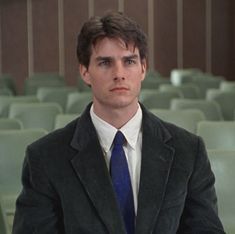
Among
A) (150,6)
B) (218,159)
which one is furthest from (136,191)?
(150,6)

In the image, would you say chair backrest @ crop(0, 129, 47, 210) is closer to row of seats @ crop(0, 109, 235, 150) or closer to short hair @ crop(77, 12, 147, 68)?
row of seats @ crop(0, 109, 235, 150)

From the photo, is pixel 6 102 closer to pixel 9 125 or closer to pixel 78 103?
pixel 78 103

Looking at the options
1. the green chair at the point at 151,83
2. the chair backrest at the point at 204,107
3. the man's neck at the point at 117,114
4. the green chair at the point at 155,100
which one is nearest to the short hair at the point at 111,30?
the man's neck at the point at 117,114

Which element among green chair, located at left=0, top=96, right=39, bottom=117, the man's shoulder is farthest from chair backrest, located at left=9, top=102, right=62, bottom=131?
the man's shoulder

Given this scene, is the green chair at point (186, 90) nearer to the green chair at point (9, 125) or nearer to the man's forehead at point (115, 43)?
the green chair at point (9, 125)

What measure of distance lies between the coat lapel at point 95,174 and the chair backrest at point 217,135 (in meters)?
2.35

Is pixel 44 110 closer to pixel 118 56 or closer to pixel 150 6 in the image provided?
pixel 118 56

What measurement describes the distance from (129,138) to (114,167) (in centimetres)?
10

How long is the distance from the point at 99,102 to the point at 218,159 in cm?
A: 145

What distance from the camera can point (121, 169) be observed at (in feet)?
7.60

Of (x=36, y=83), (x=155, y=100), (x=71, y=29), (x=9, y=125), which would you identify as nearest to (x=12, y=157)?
(x=9, y=125)

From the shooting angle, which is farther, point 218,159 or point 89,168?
point 218,159

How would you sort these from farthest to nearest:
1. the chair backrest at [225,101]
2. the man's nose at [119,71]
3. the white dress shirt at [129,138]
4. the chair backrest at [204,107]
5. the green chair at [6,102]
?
the chair backrest at [225,101] < the green chair at [6,102] < the chair backrest at [204,107] < the white dress shirt at [129,138] < the man's nose at [119,71]

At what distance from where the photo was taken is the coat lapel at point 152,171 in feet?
7.45
